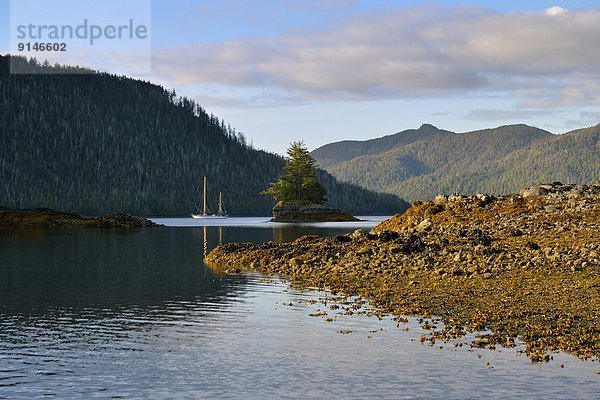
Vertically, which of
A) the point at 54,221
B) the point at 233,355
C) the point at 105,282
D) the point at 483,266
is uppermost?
the point at 54,221

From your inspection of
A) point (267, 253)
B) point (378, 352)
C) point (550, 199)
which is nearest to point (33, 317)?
point (378, 352)

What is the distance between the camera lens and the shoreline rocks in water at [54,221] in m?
158

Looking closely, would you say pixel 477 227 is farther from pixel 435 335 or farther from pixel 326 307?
pixel 435 335

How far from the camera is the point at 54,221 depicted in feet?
528

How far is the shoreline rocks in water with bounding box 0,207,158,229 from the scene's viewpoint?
158 meters

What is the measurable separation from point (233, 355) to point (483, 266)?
2238 cm

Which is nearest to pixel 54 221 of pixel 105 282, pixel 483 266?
pixel 105 282

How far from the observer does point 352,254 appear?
168 feet

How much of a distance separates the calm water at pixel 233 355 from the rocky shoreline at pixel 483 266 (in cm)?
224

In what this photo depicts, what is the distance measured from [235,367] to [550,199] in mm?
53269

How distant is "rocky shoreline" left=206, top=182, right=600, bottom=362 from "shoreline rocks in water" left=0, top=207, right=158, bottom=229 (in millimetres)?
105375

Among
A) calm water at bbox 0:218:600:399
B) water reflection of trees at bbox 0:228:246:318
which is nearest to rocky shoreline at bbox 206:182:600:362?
calm water at bbox 0:218:600:399

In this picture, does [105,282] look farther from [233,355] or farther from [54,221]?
[54,221]

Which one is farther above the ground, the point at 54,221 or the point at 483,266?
the point at 54,221
